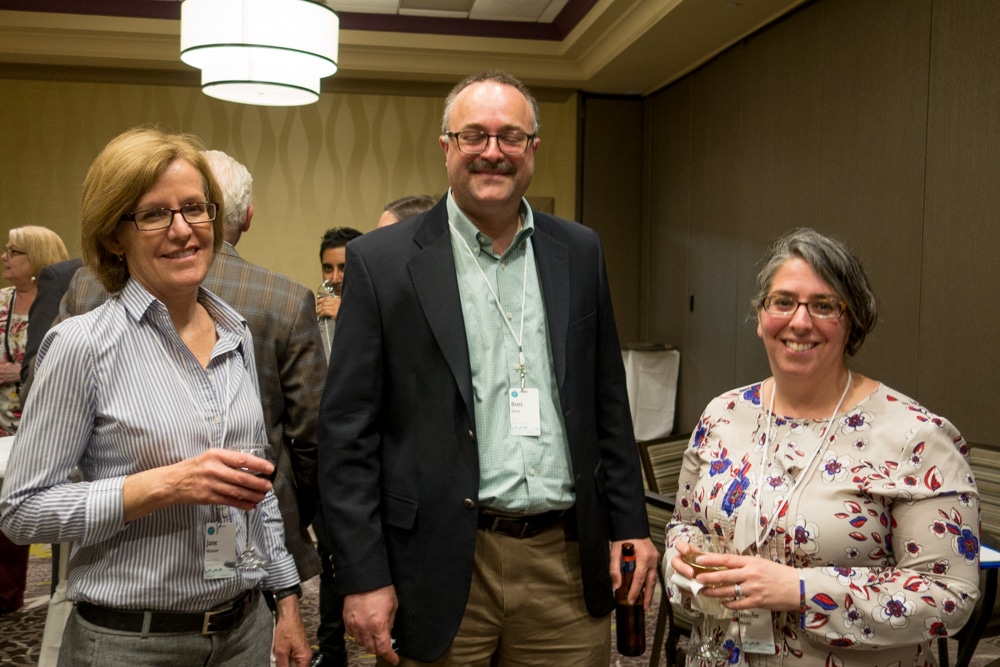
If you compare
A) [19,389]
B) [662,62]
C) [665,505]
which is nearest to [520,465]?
[665,505]

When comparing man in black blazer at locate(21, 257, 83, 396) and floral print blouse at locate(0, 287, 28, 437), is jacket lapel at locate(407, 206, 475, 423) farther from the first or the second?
floral print blouse at locate(0, 287, 28, 437)

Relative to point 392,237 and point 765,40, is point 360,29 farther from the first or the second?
point 392,237

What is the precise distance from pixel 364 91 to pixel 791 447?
21.2 ft

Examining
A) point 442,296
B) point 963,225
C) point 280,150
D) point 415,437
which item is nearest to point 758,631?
point 415,437

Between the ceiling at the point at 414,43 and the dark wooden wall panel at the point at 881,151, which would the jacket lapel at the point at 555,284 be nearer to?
the dark wooden wall panel at the point at 881,151

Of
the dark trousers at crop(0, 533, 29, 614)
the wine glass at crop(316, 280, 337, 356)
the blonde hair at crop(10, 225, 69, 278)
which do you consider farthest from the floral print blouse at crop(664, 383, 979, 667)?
the blonde hair at crop(10, 225, 69, 278)

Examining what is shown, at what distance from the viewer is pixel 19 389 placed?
398 cm

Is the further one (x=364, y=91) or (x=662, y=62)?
(x=364, y=91)

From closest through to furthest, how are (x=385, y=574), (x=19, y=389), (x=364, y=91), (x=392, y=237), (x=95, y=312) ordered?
(x=95, y=312), (x=385, y=574), (x=392, y=237), (x=19, y=389), (x=364, y=91)

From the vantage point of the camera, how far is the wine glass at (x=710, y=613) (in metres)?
1.49

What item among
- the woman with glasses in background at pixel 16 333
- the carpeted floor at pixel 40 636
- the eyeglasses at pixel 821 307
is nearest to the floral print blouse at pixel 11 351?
the woman with glasses in background at pixel 16 333

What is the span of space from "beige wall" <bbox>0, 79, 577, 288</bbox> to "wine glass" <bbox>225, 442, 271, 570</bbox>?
20.0 feet

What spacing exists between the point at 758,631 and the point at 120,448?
3.80 feet

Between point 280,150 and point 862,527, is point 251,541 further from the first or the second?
point 280,150
